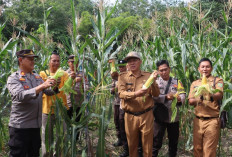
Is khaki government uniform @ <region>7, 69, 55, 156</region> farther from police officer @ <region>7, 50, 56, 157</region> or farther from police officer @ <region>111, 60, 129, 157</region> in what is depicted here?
police officer @ <region>111, 60, 129, 157</region>

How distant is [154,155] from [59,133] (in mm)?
1672

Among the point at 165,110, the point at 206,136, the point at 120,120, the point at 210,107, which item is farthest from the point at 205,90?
the point at 120,120

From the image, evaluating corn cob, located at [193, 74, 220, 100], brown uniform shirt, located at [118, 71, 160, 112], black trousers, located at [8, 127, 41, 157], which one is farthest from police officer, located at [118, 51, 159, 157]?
black trousers, located at [8, 127, 41, 157]

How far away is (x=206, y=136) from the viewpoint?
2.85m

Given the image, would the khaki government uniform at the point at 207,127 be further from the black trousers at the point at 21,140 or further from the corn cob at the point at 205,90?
the black trousers at the point at 21,140

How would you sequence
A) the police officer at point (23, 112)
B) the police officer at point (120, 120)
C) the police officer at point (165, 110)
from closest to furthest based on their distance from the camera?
1. the police officer at point (23, 112)
2. the police officer at point (165, 110)
3. the police officer at point (120, 120)

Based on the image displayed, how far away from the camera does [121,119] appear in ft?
13.5

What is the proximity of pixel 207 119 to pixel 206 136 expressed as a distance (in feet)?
0.73

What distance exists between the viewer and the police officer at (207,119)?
2.80 metres

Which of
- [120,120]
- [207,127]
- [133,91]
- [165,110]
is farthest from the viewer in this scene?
[120,120]

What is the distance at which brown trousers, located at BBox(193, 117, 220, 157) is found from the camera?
9.18 feet

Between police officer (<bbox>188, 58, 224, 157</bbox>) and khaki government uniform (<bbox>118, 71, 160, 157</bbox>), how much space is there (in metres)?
0.59

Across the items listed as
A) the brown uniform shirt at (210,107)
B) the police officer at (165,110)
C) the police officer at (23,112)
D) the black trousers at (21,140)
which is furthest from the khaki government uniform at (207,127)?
the black trousers at (21,140)

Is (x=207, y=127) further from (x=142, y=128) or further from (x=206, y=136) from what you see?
(x=142, y=128)
